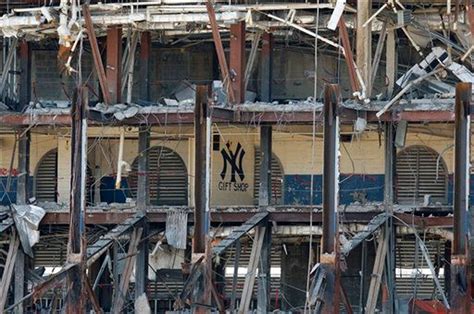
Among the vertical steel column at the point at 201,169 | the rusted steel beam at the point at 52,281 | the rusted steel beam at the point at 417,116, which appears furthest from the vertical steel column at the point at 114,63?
the rusted steel beam at the point at 417,116

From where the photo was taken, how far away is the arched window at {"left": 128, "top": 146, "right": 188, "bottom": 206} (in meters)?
44.3

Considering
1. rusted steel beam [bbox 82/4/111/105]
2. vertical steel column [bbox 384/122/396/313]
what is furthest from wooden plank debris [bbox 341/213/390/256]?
rusted steel beam [bbox 82/4/111/105]

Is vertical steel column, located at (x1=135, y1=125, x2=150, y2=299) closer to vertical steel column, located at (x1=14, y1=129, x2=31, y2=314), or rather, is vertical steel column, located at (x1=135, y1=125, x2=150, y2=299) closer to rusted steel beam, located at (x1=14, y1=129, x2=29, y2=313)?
rusted steel beam, located at (x1=14, y1=129, x2=29, y2=313)

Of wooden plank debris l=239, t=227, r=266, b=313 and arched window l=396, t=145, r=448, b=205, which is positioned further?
arched window l=396, t=145, r=448, b=205

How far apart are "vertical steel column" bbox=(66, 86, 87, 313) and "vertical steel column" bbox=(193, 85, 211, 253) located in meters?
2.49

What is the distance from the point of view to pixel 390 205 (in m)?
40.5

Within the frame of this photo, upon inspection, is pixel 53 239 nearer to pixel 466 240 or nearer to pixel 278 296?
pixel 278 296

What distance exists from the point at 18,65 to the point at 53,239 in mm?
4233

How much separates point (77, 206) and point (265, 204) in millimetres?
5162

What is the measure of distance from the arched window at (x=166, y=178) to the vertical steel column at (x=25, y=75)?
320 centimetres

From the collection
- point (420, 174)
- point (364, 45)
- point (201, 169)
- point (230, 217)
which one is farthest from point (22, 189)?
point (420, 174)

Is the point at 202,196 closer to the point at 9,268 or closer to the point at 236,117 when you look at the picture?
the point at 236,117

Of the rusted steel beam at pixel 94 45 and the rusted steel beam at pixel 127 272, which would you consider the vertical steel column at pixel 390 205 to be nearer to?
the rusted steel beam at pixel 127 272

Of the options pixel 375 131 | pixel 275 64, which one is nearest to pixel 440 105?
pixel 375 131
